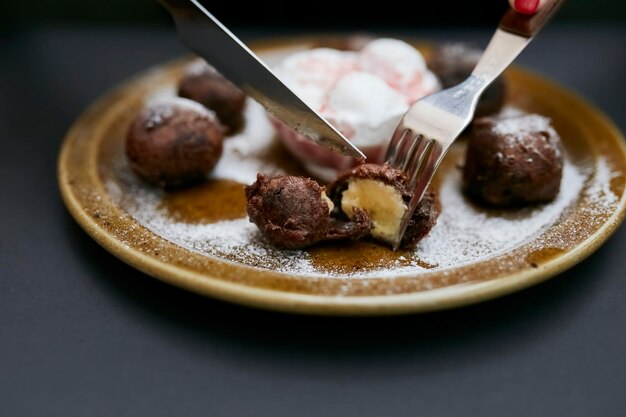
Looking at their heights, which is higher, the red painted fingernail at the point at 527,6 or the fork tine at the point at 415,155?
the red painted fingernail at the point at 527,6

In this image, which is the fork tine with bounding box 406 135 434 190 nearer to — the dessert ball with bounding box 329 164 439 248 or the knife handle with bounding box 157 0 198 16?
the dessert ball with bounding box 329 164 439 248

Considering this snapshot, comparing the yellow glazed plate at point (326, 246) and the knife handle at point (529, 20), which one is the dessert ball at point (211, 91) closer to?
the yellow glazed plate at point (326, 246)

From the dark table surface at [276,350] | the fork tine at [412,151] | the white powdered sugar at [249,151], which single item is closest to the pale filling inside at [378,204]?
the fork tine at [412,151]

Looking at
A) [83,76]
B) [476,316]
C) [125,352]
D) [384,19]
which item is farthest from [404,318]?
[384,19]

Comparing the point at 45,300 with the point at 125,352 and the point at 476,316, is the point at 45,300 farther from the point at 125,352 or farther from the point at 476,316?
the point at 476,316

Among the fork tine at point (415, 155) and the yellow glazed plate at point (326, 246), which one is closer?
the yellow glazed plate at point (326, 246)

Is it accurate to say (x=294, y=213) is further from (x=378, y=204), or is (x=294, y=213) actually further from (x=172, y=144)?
(x=172, y=144)
